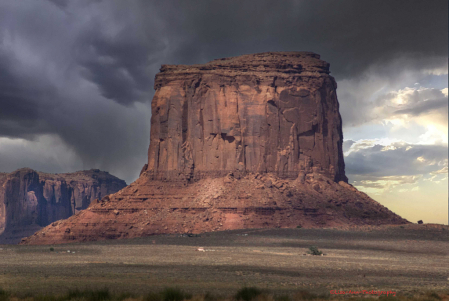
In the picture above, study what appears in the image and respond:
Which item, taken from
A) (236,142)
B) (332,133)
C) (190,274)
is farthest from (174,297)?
(332,133)

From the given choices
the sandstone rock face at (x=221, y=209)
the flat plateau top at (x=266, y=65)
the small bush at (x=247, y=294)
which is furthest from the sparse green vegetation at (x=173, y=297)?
the flat plateau top at (x=266, y=65)

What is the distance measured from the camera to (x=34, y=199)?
177m

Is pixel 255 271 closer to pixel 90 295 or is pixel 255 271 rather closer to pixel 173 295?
pixel 173 295

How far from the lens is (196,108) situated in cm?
8975

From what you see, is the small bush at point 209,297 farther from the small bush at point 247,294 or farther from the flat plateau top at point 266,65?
the flat plateau top at point 266,65

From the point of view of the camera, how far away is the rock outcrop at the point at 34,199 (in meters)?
170

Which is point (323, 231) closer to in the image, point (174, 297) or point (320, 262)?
point (320, 262)

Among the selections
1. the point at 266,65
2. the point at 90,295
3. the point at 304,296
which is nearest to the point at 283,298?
the point at 304,296

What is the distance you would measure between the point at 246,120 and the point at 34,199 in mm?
117223

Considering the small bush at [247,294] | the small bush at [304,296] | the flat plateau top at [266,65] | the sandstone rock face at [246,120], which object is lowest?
the small bush at [304,296]

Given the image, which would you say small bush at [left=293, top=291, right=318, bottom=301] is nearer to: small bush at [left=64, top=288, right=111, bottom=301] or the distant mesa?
small bush at [left=64, top=288, right=111, bottom=301]

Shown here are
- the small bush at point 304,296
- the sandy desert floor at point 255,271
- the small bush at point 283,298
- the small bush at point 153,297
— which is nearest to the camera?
the small bush at point 153,297

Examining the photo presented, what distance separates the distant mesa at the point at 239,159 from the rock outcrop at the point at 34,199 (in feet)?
313

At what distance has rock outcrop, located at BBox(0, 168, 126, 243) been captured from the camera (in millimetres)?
169500
